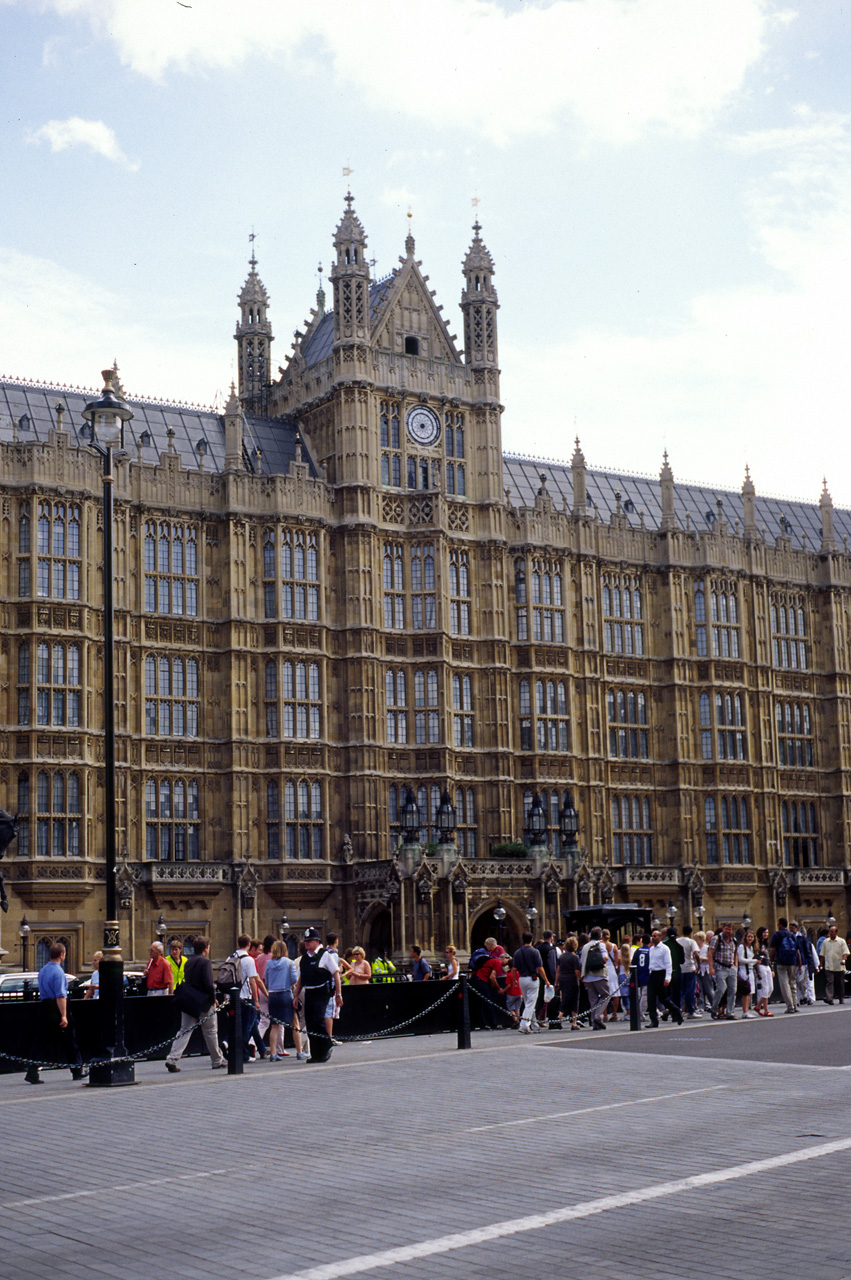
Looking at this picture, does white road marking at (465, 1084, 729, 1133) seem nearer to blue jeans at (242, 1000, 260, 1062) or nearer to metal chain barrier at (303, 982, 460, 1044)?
blue jeans at (242, 1000, 260, 1062)

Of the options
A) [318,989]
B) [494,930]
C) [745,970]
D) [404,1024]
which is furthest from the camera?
[494,930]

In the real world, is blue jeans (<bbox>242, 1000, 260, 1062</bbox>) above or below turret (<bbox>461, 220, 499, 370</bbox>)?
below

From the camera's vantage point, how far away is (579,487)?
6788 centimetres

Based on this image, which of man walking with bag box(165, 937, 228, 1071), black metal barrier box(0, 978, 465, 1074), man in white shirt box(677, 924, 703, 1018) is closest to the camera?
man walking with bag box(165, 937, 228, 1071)

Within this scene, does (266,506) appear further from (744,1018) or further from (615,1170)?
(615,1170)

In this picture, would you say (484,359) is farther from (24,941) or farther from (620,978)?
(620,978)

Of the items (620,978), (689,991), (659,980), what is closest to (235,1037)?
(659,980)

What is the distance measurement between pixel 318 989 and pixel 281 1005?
4.16 feet

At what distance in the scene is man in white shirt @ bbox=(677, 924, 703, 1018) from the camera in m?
34.0

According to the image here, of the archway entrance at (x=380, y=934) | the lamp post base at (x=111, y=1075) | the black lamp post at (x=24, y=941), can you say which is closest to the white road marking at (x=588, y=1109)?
the lamp post base at (x=111, y=1075)

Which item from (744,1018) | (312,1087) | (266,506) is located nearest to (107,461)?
(312,1087)

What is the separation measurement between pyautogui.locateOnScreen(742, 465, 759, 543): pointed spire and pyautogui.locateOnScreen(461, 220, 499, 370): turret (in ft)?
50.4

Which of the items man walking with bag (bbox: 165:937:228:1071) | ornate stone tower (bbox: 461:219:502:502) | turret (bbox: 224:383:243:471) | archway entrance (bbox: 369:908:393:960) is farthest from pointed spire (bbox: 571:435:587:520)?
man walking with bag (bbox: 165:937:228:1071)

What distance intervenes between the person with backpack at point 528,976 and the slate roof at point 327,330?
37.7 m
